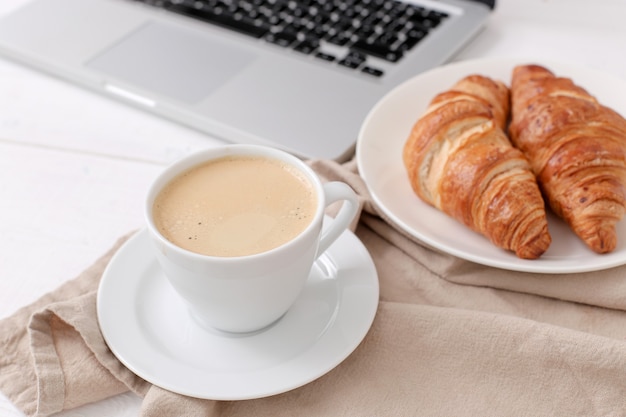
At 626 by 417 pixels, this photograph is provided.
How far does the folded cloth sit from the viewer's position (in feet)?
2.19

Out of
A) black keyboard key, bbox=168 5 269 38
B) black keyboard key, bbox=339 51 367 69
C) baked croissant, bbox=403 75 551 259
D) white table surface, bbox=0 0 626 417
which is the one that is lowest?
white table surface, bbox=0 0 626 417

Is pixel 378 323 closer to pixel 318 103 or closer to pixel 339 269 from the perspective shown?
pixel 339 269

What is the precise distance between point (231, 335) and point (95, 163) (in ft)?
1.43

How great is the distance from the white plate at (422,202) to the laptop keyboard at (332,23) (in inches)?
4.9

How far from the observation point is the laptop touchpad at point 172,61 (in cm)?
112

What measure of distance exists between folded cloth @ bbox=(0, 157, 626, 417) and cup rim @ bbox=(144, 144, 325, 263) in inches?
5.2

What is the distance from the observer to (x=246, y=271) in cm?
63

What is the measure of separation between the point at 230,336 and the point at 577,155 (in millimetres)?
449

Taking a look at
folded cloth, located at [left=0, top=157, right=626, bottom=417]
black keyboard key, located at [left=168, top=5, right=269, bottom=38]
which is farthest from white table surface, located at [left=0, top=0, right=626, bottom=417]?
black keyboard key, located at [left=168, top=5, right=269, bottom=38]

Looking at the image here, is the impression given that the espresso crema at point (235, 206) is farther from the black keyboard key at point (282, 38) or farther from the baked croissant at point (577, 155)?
the black keyboard key at point (282, 38)

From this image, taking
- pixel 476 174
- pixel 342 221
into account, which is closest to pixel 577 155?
pixel 476 174

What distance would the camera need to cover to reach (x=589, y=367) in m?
0.69

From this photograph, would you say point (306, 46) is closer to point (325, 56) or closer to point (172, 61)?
point (325, 56)

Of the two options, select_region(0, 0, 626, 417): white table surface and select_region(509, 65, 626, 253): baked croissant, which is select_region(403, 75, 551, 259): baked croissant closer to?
select_region(509, 65, 626, 253): baked croissant
